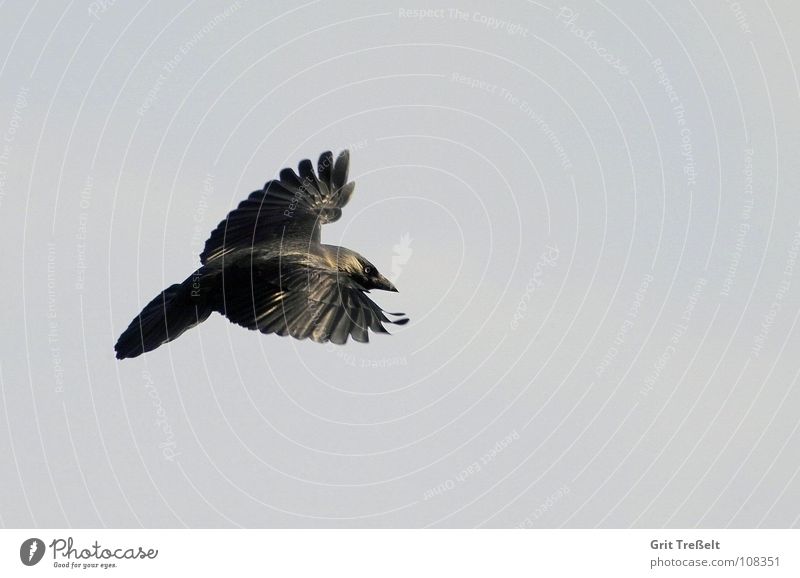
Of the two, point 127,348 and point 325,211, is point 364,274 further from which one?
point 127,348

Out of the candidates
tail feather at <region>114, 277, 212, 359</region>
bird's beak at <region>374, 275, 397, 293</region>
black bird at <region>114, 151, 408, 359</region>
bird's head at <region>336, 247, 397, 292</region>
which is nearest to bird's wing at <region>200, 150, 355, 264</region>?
black bird at <region>114, 151, 408, 359</region>

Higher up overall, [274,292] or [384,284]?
[384,284]

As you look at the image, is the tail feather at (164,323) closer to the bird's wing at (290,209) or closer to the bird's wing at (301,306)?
the bird's wing at (301,306)

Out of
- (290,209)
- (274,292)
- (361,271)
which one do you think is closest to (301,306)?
(274,292)

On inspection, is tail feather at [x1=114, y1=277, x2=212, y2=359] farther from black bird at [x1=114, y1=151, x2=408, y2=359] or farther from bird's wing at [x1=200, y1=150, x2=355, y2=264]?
bird's wing at [x1=200, y1=150, x2=355, y2=264]

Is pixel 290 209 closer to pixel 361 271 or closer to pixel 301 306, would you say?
pixel 361 271
